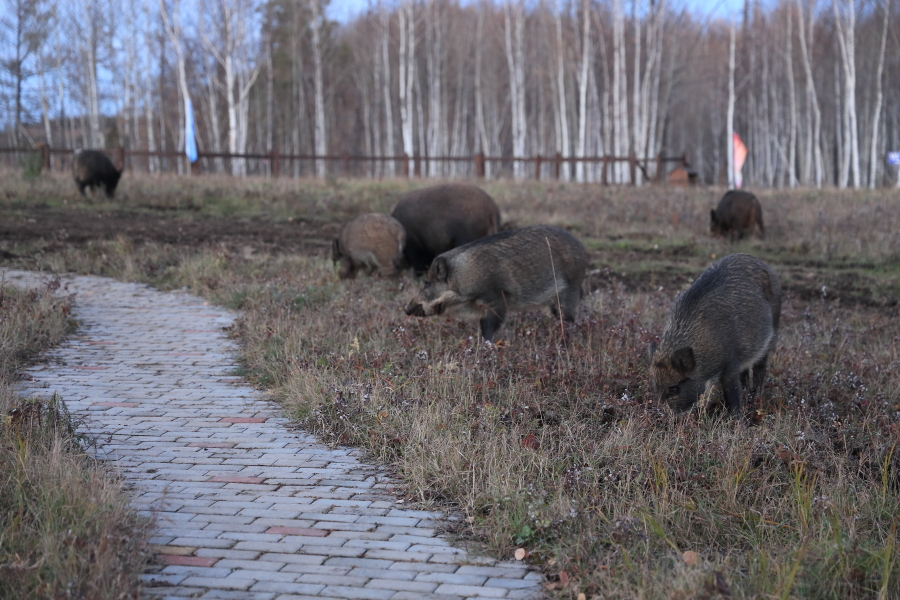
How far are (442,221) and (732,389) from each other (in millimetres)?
6824

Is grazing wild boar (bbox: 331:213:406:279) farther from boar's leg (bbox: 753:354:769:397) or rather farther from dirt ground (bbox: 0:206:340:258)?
boar's leg (bbox: 753:354:769:397)

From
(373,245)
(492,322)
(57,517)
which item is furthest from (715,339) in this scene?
(373,245)

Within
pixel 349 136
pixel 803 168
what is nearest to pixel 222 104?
pixel 349 136

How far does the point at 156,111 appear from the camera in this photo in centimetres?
5316

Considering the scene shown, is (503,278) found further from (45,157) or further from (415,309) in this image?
(45,157)

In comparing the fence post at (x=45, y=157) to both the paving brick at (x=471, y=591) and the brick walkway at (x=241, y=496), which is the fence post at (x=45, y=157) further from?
the paving brick at (x=471, y=591)

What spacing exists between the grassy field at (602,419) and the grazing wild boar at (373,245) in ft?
1.44

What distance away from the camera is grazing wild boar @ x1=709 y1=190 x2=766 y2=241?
57.9 ft

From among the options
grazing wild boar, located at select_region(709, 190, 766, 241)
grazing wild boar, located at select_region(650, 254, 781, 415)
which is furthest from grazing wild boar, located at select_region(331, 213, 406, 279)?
grazing wild boar, located at select_region(709, 190, 766, 241)

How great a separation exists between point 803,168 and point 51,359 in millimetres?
45759

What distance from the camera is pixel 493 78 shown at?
50188mm

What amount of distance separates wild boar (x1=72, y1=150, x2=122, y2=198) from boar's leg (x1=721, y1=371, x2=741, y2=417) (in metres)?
19.4

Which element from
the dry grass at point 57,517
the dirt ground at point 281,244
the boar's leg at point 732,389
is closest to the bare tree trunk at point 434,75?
the dirt ground at point 281,244

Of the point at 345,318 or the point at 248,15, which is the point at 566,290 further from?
the point at 248,15
